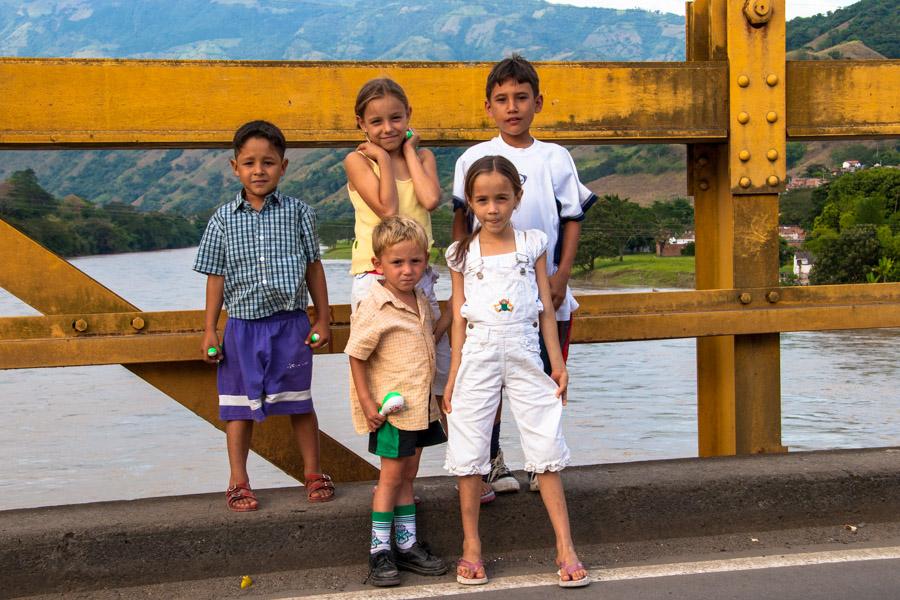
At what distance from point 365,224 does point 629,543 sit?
1.29 metres

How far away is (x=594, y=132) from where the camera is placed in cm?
380

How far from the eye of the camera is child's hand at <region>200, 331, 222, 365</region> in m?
3.42

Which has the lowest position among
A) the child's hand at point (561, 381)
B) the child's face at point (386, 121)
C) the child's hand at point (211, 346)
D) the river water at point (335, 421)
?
the river water at point (335, 421)

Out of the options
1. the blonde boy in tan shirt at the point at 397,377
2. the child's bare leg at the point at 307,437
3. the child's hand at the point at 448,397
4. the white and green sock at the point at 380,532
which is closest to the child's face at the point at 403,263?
the blonde boy in tan shirt at the point at 397,377

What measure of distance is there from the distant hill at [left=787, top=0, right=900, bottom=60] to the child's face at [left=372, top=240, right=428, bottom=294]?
268 feet

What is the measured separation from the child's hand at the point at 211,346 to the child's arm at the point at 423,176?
0.76m

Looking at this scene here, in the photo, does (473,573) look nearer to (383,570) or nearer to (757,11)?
(383,570)

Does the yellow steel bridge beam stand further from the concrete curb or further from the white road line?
the white road line

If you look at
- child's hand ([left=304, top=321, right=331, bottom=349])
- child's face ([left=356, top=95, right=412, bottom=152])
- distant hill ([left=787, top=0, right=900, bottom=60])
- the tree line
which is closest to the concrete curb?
child's hand ([left=304, top=321, right=331, bottom=349])

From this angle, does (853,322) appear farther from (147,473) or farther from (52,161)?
(52,161)

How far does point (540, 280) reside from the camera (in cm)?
329

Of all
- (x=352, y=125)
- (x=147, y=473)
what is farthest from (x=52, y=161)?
(x=352, y=125)

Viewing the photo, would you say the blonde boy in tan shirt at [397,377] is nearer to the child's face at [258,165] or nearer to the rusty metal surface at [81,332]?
the child's face at [258,165]

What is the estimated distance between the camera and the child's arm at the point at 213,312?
3422 millimetres
